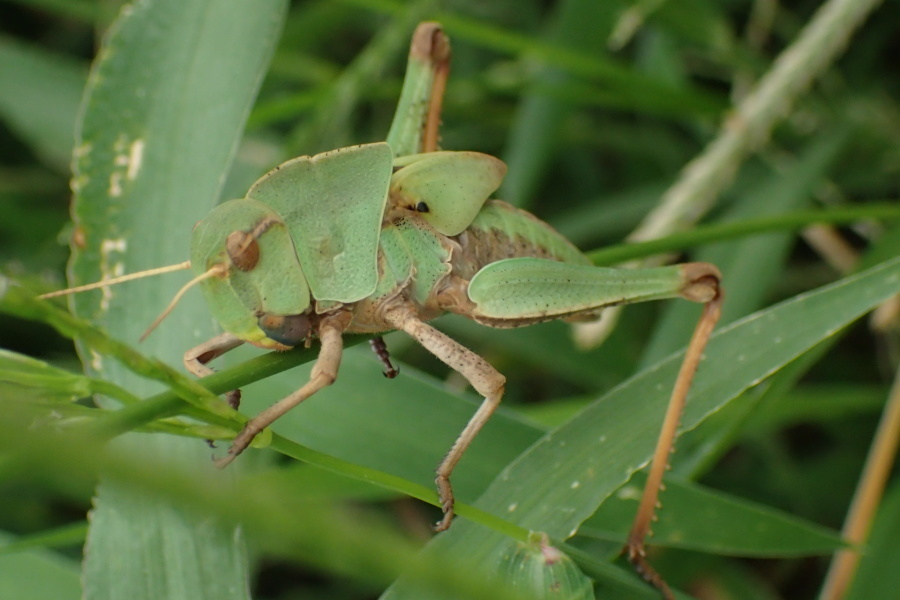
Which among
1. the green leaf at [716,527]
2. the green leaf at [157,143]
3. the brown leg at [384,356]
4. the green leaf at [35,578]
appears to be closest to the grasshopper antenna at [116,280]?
the green leaf at [157,143]

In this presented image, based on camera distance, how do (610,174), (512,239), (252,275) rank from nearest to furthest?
1. (252,275)
2. (512,239)
3. (610,174)

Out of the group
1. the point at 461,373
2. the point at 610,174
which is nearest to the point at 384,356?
the point at 461,373

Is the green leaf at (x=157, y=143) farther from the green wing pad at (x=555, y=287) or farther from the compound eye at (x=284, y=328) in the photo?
the green wing pad at (x=555, y=287)

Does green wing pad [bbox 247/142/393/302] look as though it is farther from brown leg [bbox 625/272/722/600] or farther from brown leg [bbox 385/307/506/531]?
brown leg [bbox 625/272/722/600]

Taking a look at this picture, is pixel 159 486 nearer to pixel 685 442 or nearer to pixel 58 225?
pixel 685 442

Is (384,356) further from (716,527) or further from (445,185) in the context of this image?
(716,527)

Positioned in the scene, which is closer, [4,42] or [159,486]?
[159,486]

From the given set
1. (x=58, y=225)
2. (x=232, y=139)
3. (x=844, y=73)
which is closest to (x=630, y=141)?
(x=844, y=73)
